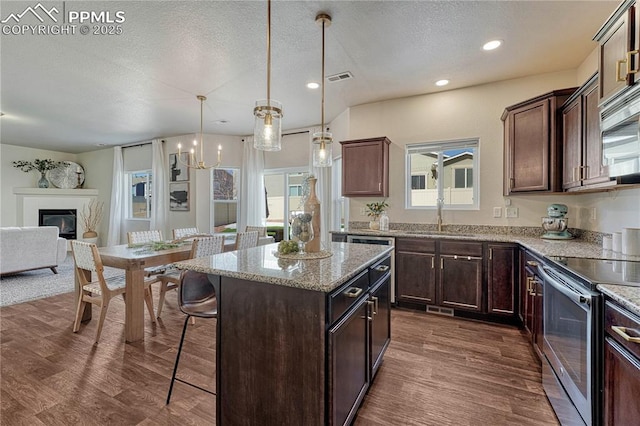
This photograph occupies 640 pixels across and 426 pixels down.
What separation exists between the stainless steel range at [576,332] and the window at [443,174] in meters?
1.95

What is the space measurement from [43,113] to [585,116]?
712 centimetres

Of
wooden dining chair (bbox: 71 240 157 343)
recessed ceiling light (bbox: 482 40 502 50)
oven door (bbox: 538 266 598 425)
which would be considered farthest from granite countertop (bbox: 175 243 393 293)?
recessed ceiling light (bbox: 482 40 502 50)

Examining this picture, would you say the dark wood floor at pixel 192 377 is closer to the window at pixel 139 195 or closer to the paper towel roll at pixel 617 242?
the paper towel roll at pixel 617 242

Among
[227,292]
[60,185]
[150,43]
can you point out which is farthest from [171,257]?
[60,185]

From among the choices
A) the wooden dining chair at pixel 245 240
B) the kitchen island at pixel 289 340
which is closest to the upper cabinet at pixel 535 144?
the kitchen island at pixel 289 340

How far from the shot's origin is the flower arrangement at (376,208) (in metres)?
4.05

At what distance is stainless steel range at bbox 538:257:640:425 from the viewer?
1354 millimetres

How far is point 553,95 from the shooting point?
9.08ft

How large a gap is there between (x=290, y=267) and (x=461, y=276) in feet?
7.82

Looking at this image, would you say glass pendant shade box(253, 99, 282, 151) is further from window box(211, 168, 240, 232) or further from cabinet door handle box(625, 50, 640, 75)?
window box(211, 168, 240, 232)

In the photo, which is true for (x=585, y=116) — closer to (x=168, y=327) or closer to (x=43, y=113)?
(x=168, y=327)

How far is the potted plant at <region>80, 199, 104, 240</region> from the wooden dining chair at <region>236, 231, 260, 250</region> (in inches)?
253

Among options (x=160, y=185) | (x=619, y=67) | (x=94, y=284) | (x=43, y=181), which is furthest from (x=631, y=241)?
(x=43, y=181)

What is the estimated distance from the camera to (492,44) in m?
2.69
